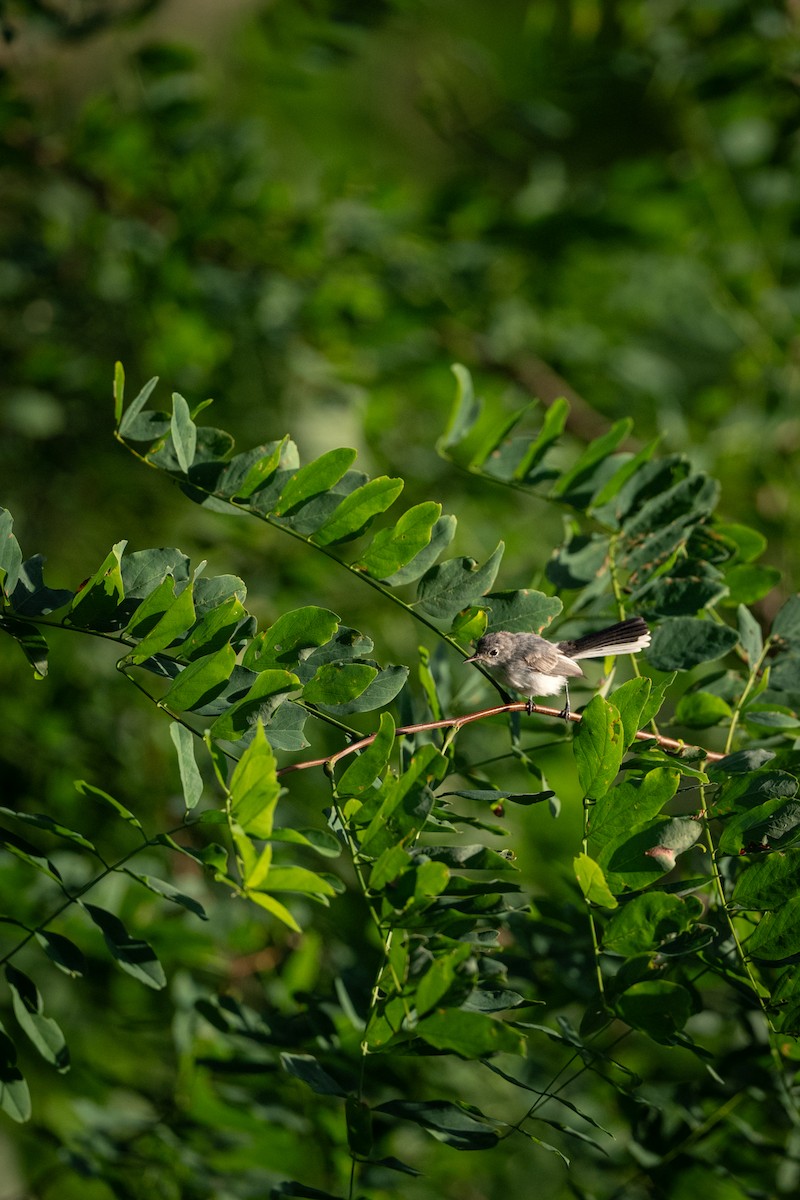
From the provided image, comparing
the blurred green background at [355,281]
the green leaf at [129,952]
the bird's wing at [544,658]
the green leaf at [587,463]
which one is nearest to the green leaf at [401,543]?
the bird's wing at [544,658]

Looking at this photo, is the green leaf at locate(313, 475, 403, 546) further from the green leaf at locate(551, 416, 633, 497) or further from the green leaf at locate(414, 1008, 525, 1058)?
the green leaf at locate(414, 1008, 525, 1058)

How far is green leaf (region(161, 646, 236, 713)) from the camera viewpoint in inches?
24.7

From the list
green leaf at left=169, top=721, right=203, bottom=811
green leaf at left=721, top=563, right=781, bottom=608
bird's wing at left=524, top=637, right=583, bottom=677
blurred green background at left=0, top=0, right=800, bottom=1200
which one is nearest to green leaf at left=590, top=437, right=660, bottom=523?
green leaf at left=721, top=563, right=781, bottom=608

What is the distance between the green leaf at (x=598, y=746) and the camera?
0.63m

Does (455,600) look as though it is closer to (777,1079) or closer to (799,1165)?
(777,1079)

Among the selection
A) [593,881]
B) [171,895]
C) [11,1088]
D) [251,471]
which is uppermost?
[251,471]

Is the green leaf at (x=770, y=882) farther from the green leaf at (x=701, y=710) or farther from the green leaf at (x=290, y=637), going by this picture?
the green leaf at (x=290, y=637)

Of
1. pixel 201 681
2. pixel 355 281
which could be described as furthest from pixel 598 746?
pixel 355 281

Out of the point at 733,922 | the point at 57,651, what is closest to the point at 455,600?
the point at 733,922

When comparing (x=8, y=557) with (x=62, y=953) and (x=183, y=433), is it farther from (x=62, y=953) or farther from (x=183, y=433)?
(x=62, y=953)

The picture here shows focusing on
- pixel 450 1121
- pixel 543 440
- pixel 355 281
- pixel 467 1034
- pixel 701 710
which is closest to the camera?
pixel 467 1034

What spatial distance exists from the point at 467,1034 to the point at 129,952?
0.90ft

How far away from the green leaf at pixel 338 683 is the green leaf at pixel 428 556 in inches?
4.0

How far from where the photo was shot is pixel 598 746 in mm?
643
